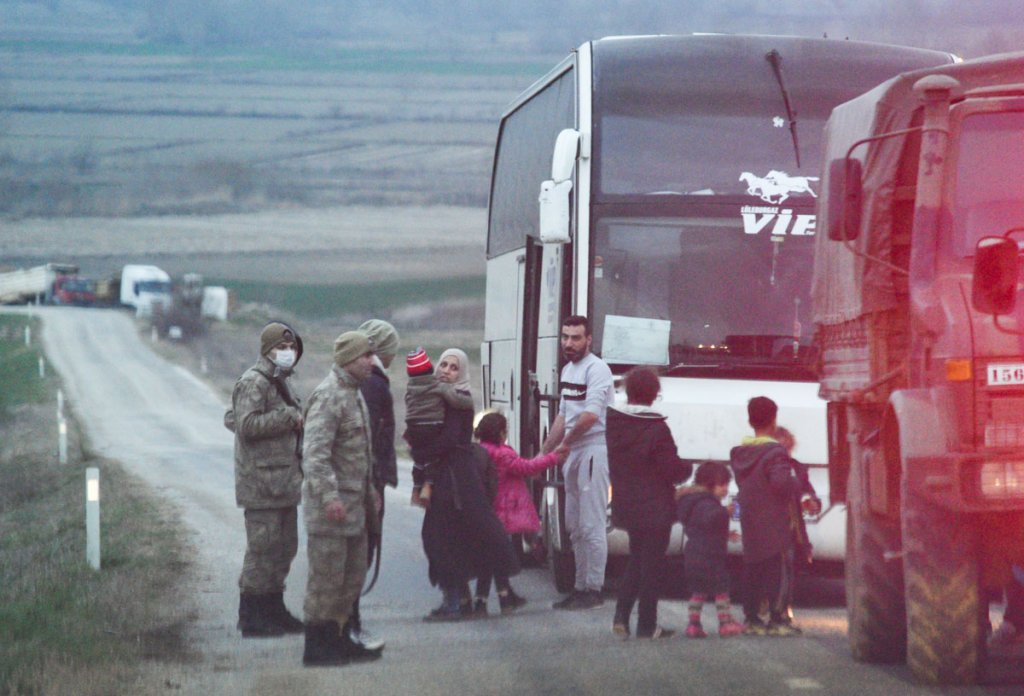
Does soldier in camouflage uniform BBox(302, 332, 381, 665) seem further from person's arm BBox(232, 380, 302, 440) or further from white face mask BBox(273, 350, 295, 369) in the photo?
white face mask BBox(273, 350, 295, 369)

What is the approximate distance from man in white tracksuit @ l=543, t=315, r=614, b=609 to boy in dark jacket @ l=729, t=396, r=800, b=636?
58.4 inches

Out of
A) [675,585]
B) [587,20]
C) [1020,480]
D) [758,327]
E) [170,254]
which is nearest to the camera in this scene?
[1020,480]

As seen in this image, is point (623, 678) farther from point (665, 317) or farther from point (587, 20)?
point (587, 20)

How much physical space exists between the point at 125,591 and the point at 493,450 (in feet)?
8.83

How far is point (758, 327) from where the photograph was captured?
38.3ft

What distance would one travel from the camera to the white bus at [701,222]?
11.5m

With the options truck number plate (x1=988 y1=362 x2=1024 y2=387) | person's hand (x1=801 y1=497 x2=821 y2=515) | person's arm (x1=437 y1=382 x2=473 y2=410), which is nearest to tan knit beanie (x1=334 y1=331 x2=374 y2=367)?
person's arm (x1=437 y1=382 x2=473 y2=410)

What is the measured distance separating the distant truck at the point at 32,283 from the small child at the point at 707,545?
104 metres

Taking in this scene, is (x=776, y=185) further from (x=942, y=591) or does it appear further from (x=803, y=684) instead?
(x=942, y=591)

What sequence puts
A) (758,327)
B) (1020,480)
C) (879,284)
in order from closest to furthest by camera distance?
(1020,480) → (879,284) → (758,327)

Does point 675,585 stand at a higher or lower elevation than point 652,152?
lower

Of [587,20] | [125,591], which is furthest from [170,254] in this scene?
[125,591]

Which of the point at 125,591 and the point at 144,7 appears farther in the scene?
the point at 144,7

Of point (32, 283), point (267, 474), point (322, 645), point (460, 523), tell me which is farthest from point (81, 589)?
point (32, 283)
